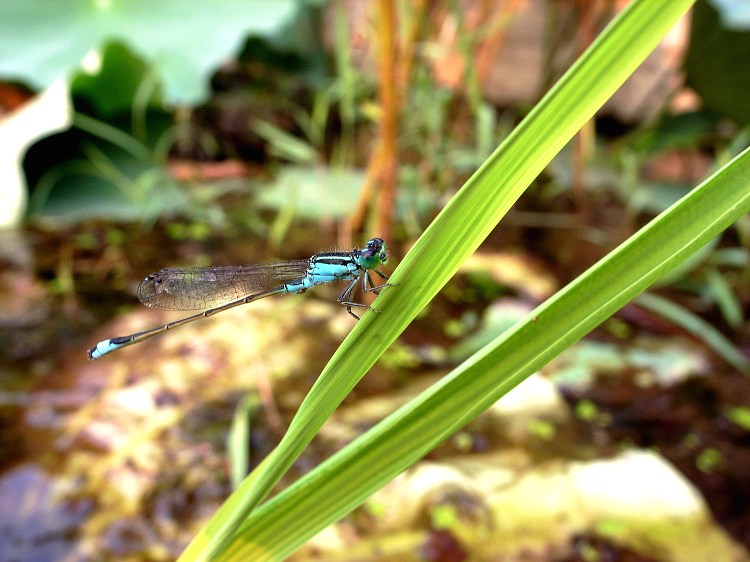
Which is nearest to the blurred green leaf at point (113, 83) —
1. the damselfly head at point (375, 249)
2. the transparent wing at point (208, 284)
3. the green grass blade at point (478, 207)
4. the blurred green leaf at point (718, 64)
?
the transparent wing at point (208, 284)

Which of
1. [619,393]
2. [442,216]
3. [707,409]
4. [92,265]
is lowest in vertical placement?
[442,216]

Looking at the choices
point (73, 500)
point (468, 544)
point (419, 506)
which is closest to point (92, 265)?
point (73, 500)

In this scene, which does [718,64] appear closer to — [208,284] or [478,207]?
[208,284]

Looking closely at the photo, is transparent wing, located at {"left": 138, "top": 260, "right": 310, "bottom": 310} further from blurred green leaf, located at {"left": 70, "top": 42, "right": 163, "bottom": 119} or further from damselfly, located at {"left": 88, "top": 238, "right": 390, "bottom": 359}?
blurred green leaf, located at {"left": 70, "top": 42, "right": 163, "bottom": 119}

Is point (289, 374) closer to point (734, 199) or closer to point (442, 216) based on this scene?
point (442, 216)

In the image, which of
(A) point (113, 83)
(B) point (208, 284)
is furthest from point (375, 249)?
(A) point (113, 83)

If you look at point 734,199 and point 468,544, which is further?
point 468,544

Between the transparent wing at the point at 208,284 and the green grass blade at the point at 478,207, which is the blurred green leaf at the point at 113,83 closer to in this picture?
the transparent wing at the point at 208,284
